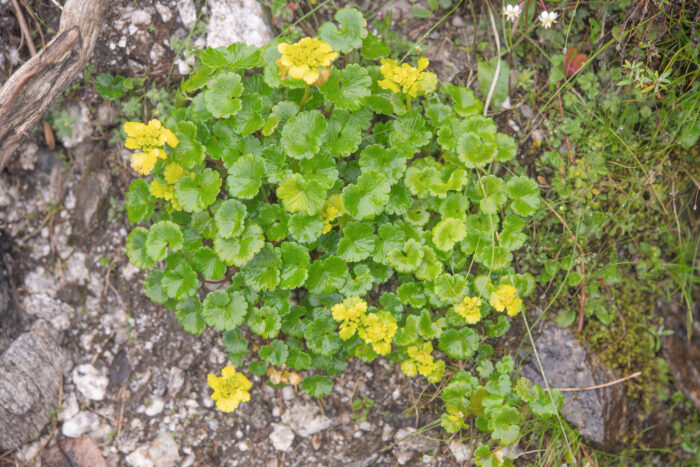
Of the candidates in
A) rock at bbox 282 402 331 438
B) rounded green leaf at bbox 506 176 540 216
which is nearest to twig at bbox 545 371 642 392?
rounded green leaf at bbox 506 176 540 216

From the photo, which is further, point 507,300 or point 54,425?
point 54,425

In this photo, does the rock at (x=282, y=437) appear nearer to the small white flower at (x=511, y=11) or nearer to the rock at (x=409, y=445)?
the rock at (x=409, y=445)

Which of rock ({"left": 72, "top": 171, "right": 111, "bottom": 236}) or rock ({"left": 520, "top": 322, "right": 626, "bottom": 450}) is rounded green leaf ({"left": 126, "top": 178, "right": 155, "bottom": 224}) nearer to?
rock ({"left": 72, "top": 171, "right": 111, "bottom": 236})

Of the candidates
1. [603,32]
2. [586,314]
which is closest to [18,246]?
[586,314]

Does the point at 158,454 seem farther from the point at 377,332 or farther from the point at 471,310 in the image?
the point at 471,310

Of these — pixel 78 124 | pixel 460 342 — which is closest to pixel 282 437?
pixel 460 342

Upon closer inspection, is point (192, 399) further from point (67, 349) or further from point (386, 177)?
point (386, 177)

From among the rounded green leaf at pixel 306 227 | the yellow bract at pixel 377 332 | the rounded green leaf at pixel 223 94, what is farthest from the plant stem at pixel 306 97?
the yellow bract at pixel 377 332
